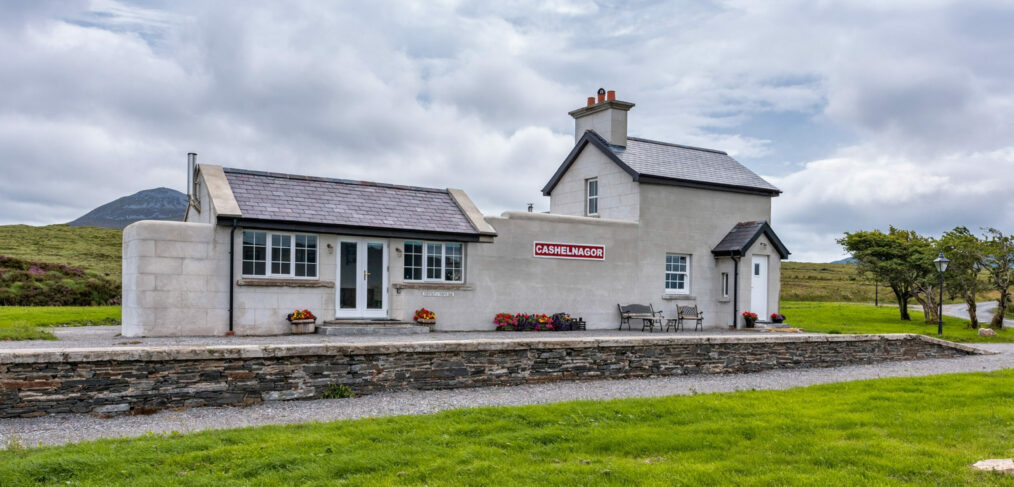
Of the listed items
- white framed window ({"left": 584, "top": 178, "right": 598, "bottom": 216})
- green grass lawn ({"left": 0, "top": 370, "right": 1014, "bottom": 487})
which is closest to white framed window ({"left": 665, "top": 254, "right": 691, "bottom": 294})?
white framed window ({"left": 584, "top": 178, "right": 598, "bottom": 216})

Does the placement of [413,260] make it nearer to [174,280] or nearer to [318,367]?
[174,280]

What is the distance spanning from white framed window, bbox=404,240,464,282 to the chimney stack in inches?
271

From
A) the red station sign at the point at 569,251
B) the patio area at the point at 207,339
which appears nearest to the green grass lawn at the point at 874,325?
the red station sign at the point at 569,251

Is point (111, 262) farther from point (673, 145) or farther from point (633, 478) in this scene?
point (633, 478)

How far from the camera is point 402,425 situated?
8102mm

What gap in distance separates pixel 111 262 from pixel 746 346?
47801mm

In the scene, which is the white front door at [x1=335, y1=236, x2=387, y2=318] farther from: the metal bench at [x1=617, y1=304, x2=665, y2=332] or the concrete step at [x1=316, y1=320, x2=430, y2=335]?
the metal bench at [x1=617, y1=304, x2=665, y2=332]

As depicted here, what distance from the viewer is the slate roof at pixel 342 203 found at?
1728cm

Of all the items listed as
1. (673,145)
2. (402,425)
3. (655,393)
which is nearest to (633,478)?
(402,425)

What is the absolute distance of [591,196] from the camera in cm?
2389

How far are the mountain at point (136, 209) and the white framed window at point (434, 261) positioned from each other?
133m

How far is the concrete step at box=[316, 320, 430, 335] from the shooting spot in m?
17.1

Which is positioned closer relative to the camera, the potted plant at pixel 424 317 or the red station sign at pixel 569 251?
the potted plant at pixel 424 317

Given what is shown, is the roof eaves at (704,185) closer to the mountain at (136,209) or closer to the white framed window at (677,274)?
the white framed window at (677,274)
